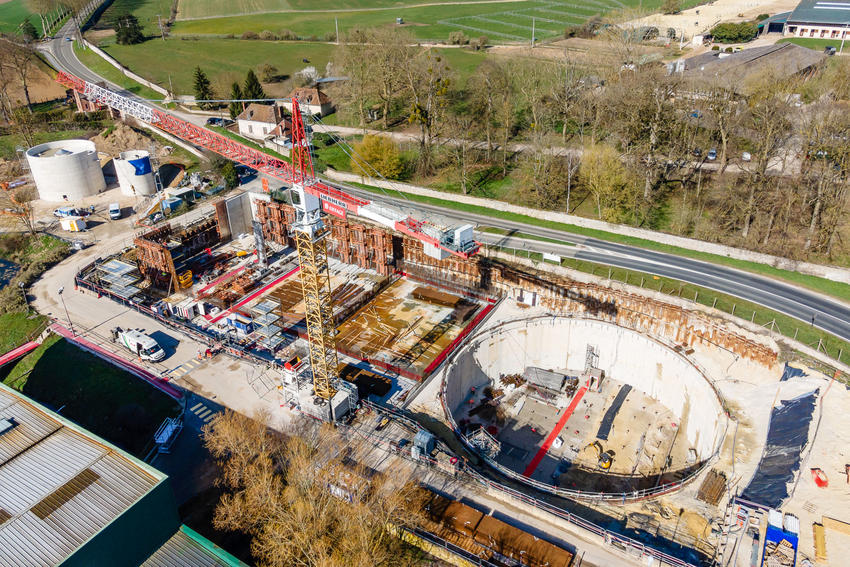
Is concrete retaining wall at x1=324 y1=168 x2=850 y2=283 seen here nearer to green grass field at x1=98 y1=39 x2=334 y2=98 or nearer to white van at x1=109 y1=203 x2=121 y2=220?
white van at x1=109 y1=203 x2=121 y2=220

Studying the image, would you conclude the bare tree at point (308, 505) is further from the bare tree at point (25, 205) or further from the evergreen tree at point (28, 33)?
the evergreen tree at point (28, 33)

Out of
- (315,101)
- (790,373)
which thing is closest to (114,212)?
(315,101)

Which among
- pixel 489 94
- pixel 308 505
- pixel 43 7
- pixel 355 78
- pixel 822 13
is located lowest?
pixel 308 505

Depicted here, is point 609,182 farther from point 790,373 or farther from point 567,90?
point 790,373

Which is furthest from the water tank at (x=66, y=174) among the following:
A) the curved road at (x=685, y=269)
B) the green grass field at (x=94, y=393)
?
the curved road at (x=685, y=269)

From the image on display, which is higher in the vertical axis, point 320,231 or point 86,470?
point 320,231

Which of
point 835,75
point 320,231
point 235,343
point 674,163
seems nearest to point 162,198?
point 235,343

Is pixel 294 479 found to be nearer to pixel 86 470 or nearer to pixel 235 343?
pixel 86 470
